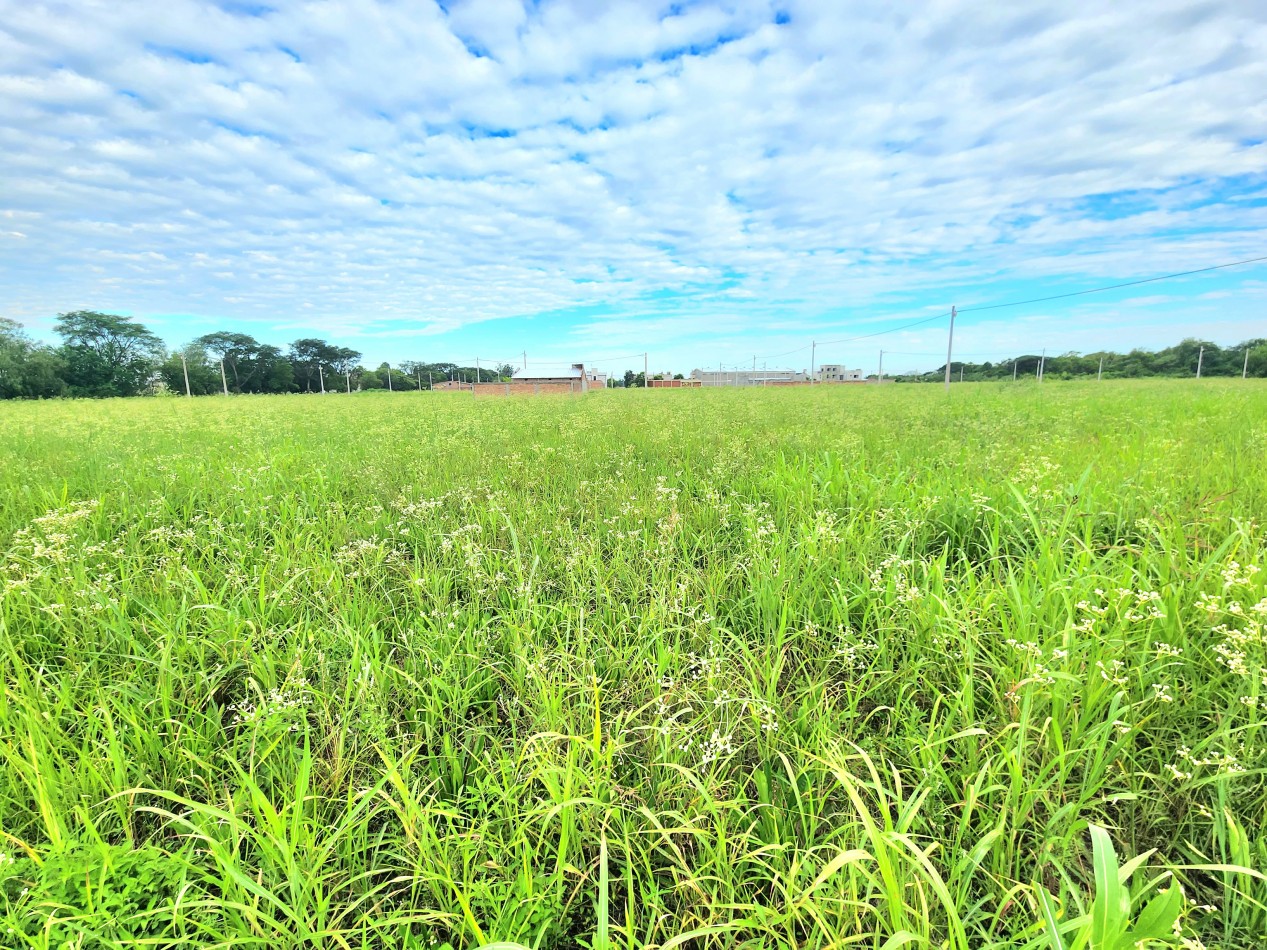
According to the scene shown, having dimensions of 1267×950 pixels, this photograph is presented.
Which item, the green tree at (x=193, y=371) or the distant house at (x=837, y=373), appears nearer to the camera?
the green tree at (x=193, y=371)

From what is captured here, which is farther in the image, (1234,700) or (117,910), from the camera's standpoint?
(1234,700)

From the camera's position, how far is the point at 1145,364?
46.2 m

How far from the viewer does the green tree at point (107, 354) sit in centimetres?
3973

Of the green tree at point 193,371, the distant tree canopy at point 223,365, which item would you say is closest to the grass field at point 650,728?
the distant tree canopy at point 223,365

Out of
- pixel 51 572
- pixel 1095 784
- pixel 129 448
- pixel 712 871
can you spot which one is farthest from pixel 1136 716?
pixel 129 448

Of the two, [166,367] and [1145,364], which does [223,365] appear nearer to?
[166,367]

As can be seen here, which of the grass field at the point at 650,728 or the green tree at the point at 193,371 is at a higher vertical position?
the green tree at the point at 193,371

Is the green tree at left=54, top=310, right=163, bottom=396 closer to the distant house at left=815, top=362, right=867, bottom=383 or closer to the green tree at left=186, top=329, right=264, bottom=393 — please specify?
the green tree at left=186, top=329, right=264, bottom=393

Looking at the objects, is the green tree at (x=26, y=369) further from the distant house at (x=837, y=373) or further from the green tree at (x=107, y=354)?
the distant house at (x=837, y=373)

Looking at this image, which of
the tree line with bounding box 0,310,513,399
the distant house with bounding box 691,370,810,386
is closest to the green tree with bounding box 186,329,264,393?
the tree line with bounding box 0,310,513,399

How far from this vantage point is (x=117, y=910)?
3.51ft

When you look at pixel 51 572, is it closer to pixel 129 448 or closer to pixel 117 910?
pixel 117 910

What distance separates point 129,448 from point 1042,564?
26.5 feet

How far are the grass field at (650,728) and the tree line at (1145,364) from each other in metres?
41.2
